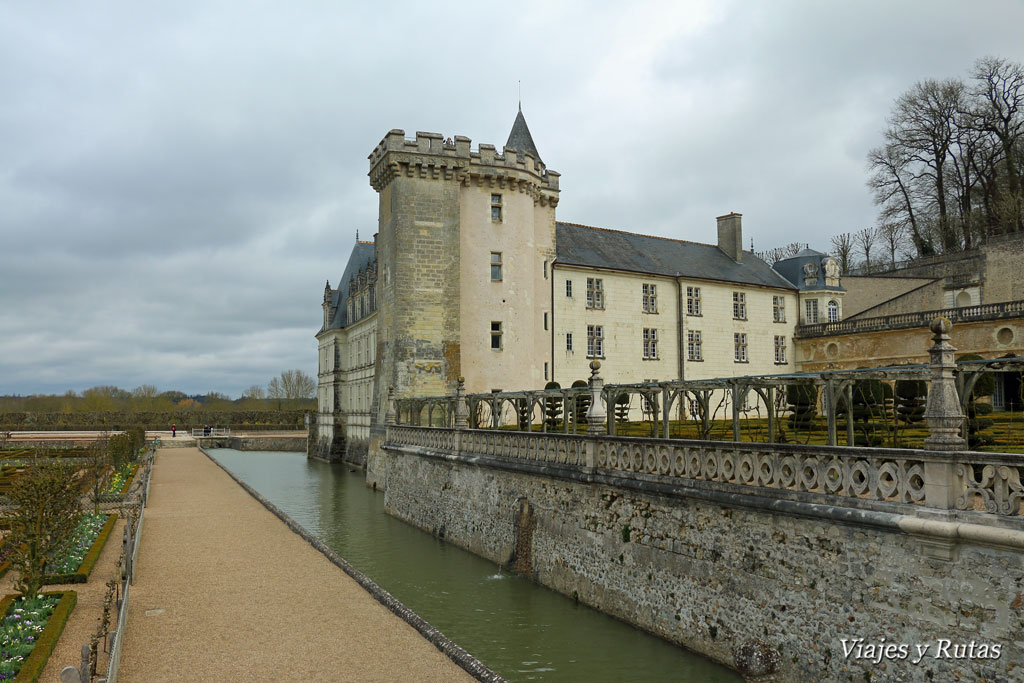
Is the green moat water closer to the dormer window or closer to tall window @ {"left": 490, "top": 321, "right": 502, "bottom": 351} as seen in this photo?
tall window @ {"left": 490, "top": 321, "right": 502, "bottom": 351}

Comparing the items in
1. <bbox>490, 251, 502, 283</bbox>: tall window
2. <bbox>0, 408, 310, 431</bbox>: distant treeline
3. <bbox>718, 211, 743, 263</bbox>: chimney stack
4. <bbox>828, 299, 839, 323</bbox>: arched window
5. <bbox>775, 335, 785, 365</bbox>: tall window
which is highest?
<bbox>718, 211, 743, 263</bbox>: chimney stack

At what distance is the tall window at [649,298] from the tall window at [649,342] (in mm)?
909

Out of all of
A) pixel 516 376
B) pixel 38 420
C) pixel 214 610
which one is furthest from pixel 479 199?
pixel 38 420

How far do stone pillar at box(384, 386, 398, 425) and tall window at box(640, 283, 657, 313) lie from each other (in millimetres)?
12141

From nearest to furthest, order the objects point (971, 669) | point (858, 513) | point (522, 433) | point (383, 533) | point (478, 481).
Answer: point (971, 669) < point (858, 513) < point (522, 433) < point (478, 481) < point (383, 533)

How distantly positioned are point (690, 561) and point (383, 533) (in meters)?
12.2

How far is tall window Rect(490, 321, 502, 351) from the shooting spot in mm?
27984

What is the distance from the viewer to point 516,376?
28.2 meters

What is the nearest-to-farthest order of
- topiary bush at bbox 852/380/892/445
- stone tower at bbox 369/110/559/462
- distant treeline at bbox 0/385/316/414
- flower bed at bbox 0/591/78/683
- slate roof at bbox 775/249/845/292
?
flower bed at bbox 0/591/78/683 → topiary bush at bbox 852/380/892/445 → stone tower at bbox 369/110/559/462 → slate roof at bbox 775/249/845/292 → distant treeline at bbox 0/385/316/414

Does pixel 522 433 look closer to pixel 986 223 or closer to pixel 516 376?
pixel 516 376

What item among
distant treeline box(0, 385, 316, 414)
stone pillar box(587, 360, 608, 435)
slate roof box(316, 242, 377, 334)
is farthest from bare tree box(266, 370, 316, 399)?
stone pillar box(587, 360, 608, 435)

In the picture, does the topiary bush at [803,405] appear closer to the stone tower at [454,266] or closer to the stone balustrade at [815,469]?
the stone balustrade at [815,469]

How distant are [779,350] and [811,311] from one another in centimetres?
275

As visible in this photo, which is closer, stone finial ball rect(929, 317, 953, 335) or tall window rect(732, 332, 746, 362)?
stone finial ball rect(929, 317, 953, 335)
